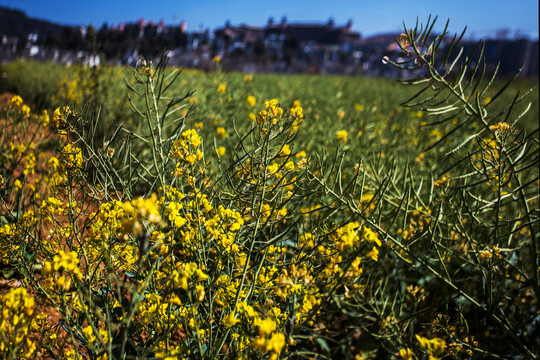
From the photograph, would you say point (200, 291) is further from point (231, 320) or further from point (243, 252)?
point (243, 252)

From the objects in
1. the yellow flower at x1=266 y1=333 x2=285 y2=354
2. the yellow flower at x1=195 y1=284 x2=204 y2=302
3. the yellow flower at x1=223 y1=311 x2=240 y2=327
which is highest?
the yellow flower at x1=195 y1=284 x2=204 y2=302

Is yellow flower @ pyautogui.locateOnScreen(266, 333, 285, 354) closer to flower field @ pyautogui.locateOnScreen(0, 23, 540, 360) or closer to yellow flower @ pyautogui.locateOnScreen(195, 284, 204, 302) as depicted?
flower field @ pyautogui.locateOnScreen(0, 23, 540, 360)

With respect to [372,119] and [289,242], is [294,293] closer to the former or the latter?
[289,242]

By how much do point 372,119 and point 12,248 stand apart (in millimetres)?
3972

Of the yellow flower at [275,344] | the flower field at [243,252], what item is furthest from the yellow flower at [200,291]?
the yellow flower at [275,344]

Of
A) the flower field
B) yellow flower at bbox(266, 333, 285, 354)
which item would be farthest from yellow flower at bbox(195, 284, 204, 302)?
yellow flower at bbox(266, 333, 285, 354)

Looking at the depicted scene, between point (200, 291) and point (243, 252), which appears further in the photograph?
point (243, 252)

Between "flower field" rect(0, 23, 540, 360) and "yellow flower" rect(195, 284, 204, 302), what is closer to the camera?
"yellow flower" rect(195, 284, 204, 302)

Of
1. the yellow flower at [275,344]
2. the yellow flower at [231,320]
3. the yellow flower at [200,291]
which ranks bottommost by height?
the yellow flower at [231,320]

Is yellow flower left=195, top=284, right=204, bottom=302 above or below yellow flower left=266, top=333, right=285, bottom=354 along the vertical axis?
above

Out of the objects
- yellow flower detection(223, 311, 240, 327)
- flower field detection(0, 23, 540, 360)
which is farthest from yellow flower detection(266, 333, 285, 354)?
yellow flower detection(223, 311, 240, 327)

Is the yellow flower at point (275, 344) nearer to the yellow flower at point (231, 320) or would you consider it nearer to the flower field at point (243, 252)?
the flower field at point (243, 252)

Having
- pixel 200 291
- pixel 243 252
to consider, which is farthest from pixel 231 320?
pixel 243 252

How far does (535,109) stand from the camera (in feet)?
22.6
